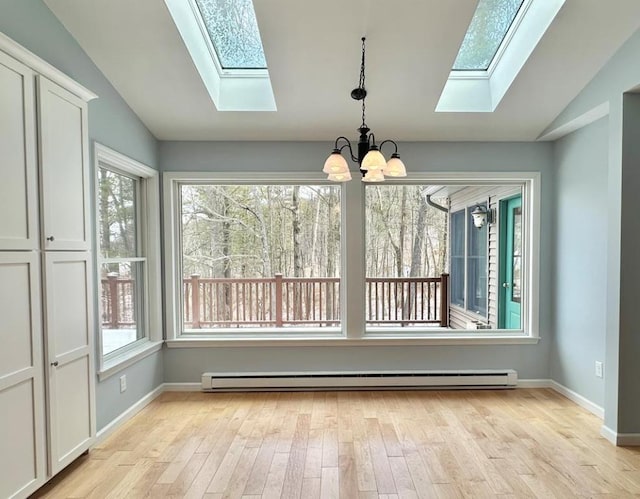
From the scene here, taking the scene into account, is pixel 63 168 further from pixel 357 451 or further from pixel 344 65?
pixel 357 451

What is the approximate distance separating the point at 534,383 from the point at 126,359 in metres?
3.78

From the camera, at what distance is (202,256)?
12.2 feet

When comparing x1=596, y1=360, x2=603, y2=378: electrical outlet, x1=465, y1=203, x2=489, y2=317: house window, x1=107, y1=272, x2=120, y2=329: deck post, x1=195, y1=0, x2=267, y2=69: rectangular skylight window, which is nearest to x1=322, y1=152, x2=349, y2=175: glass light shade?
x1=195, y1=0, x2=267, y2=69: rectangular skylight window

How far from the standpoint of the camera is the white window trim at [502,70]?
2471 millimetres

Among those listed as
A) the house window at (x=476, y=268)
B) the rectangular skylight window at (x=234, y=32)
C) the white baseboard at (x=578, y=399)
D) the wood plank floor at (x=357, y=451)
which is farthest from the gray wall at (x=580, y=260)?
the rectangular skylight window at (x=234, y=32)

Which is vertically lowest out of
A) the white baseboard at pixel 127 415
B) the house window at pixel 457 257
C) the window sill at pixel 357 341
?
the white baseboard at pixel 127 415

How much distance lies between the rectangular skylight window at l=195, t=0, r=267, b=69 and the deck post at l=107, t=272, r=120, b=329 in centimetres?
199

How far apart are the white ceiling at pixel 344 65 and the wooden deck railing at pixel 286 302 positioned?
143 cm

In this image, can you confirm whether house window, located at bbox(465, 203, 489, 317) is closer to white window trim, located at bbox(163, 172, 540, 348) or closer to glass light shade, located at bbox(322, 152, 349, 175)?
white window trim, located at bbox(163, 172, 540, 348)

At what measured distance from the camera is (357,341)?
3553 millimetres

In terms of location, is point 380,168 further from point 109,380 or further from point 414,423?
point 109,380

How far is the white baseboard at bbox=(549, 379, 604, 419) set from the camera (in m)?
3.00

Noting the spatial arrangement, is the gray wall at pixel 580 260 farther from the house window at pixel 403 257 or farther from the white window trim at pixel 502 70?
the house window at pixel 403 257

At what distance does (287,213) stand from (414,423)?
2.21 meters
